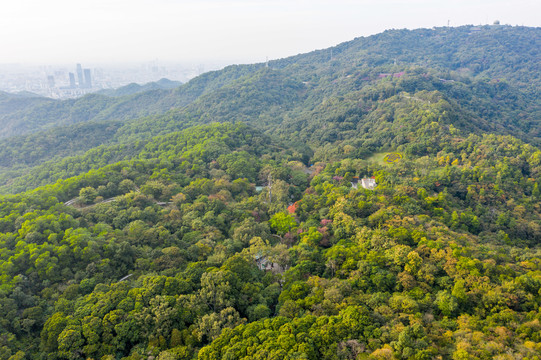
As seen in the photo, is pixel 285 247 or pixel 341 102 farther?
pixel 341 102

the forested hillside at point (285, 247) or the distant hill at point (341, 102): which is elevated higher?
the distant hill at point (341, 102)

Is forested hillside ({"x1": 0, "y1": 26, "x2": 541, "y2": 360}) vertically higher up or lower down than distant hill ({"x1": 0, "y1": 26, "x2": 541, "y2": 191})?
lower down

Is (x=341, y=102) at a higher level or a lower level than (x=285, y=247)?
higher

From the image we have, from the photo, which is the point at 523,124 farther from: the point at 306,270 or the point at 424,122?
the point at 306,270

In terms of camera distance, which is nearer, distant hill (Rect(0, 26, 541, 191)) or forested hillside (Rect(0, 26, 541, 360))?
forested hillside (Rect(0, 26, 541, 360))

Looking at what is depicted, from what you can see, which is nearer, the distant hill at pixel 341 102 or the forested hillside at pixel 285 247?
the forested hillside at pixel 285 247

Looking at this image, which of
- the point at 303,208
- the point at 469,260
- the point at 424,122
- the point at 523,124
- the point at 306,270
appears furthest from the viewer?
the point at 523,124

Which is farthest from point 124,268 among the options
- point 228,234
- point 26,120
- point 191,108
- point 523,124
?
point 26,120

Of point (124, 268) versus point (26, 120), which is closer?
point (124, 268)
